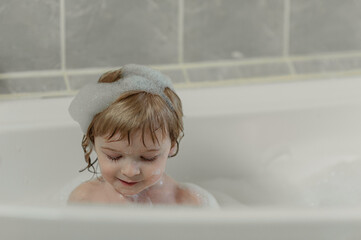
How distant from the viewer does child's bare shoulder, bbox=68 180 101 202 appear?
5.40 feet

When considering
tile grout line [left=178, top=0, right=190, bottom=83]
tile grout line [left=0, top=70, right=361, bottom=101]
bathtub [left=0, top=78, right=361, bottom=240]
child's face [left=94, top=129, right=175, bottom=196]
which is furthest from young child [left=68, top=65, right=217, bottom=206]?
tile grout line [left=178, top=0, right=190, bottom=83]

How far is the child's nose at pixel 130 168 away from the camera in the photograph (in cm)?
148

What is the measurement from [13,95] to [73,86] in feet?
0.47

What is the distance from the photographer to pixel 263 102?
2.01 m

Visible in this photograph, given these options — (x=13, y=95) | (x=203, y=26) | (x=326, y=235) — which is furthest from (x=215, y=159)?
(x=326, y=235)

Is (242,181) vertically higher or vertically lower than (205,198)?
higher

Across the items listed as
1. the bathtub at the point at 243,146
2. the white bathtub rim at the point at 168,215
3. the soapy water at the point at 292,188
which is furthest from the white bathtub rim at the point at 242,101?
the white bathtub rim at the point at 168,215

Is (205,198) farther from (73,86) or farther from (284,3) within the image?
(284,3)

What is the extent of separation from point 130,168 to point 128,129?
0.24ft

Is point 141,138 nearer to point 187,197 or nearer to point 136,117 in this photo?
point 136,117

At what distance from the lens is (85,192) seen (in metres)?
1.66

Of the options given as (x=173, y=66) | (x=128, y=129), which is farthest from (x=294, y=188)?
(x=128, y=129)

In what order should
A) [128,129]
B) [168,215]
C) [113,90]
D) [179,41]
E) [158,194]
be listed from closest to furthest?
1. [168,215]
2. [128,129]
3. [113,90]
4. [158,194]
5. [179,41]

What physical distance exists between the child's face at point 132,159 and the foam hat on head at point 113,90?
67mm
